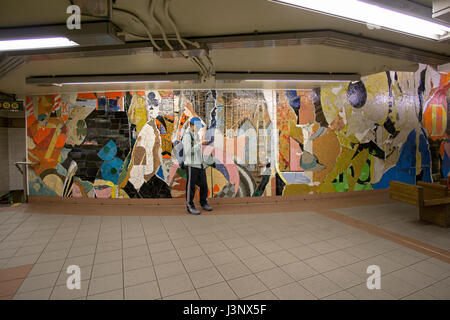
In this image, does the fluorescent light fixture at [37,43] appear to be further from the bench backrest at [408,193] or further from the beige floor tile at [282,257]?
the bench backrest at [408,193]

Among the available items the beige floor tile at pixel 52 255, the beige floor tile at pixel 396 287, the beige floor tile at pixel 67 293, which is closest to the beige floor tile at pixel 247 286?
the beige floor tile at pixel 396 287

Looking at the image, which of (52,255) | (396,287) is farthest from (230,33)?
(52,255)

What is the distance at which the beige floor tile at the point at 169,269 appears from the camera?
2680mm

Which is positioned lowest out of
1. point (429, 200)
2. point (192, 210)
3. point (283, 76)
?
point (192, 210)

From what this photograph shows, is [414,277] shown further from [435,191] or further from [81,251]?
[81,251]

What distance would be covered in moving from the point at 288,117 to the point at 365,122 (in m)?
2.07

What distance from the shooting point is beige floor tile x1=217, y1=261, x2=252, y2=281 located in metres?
2.64

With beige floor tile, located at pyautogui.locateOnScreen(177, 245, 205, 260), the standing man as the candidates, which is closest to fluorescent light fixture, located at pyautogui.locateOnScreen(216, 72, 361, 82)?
the standing man

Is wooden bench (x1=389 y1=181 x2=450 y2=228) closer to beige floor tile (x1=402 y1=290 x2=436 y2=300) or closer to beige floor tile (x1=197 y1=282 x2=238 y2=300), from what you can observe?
beige floor tile (x1=402 y1=290 x2=436 y2=300)

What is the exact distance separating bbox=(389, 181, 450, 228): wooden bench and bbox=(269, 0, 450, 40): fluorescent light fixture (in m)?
2.49

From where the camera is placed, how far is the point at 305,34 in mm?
2598

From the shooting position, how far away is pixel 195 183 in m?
5.16

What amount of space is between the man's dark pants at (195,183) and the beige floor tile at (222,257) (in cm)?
203

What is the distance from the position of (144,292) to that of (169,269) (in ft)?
1.46
